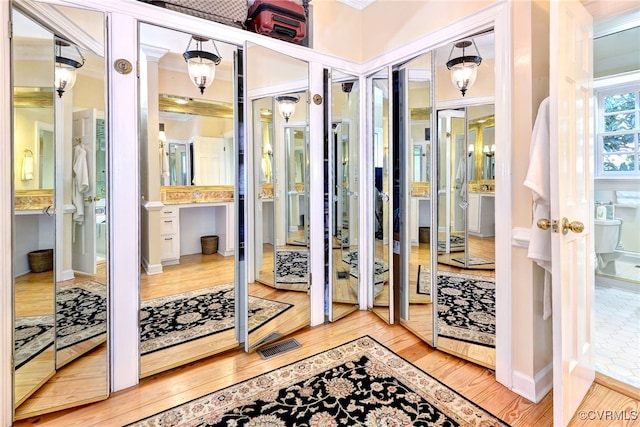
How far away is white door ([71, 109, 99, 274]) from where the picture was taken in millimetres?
1650

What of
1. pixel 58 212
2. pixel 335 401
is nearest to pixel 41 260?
pixel 58 212

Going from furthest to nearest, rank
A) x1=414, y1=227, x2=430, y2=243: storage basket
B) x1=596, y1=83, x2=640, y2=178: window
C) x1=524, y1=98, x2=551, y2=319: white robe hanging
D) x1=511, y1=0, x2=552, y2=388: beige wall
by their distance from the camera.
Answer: x1=596, y1=83, x2=640, y2=178: window
x1=414, y1=227, x2=430, y2=243: storage basket
x1=511, y1=0, x2=552, y2=388: beige wall
x1=524, y1=98, x2=551, y2=319: white robe hanging

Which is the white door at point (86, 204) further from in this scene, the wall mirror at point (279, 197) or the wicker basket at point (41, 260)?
the wall mirror at point (279, 197)

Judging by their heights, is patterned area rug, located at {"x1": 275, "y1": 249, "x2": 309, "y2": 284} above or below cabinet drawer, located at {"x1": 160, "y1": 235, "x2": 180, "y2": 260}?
below

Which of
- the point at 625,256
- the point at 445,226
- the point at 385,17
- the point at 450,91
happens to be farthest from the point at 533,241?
the point at 625,256

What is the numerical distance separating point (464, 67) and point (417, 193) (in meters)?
0.96

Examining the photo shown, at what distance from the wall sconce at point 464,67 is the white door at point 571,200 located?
558 millimetres

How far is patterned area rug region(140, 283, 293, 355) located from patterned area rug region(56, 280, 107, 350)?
290 millimetres

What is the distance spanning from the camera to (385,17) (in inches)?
96.3

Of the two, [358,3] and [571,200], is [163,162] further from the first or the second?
[571,200]

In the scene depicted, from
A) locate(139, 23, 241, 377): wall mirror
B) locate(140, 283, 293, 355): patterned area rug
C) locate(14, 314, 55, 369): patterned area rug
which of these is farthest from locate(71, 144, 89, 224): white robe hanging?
locate(140, 283, 293, 355): patterned area rug

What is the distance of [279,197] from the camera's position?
2.46m

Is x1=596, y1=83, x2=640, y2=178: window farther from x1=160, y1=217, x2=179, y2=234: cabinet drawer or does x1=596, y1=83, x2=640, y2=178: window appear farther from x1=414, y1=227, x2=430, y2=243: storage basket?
x1=160, y1=217, x2=179, y2=234: cabinet drawer

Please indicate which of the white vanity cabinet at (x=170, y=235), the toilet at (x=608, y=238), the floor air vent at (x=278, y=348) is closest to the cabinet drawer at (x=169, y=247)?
the white vanity cabinet at (x=170, y=235)
